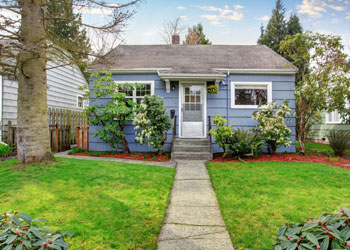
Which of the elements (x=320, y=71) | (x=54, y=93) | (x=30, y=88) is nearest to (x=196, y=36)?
(x=54, y=93)

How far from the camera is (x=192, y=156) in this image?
8125mm

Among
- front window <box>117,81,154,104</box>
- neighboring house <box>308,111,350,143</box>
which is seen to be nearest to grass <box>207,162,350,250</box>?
front window <box>117,81,154,104</box>

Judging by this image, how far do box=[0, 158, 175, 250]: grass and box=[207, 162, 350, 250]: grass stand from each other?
43.1 inches

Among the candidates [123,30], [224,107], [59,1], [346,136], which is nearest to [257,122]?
[224,107]

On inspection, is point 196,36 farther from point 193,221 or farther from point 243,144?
point 193,221

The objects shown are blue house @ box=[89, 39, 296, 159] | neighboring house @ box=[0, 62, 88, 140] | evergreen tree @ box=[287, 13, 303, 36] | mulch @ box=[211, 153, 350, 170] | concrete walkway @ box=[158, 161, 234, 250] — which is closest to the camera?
concrete walkway @ box=[158, 161, 234, 250]

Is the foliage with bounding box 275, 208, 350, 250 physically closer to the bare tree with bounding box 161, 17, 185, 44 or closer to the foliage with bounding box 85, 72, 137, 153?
the foliage with bounding box 85, 72, 137, 153

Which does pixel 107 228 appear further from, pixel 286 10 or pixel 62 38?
pixel 286 10

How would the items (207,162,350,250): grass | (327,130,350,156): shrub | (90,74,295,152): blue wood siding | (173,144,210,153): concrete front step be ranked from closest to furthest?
1. (207,162,350,250): grass
2. (173,144,210,153): concrete front step
3. (327,130,350,156): shrub
4. (90,74,295,152): blue wood siding

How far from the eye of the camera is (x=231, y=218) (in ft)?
11.1

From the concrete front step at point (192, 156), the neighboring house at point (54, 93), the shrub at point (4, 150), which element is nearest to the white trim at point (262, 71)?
the concrete front step at point (192, 156)

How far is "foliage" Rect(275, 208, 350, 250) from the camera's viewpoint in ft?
4.65

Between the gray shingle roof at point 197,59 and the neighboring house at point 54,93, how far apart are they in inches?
97.6

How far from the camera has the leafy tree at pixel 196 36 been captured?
27150mm
